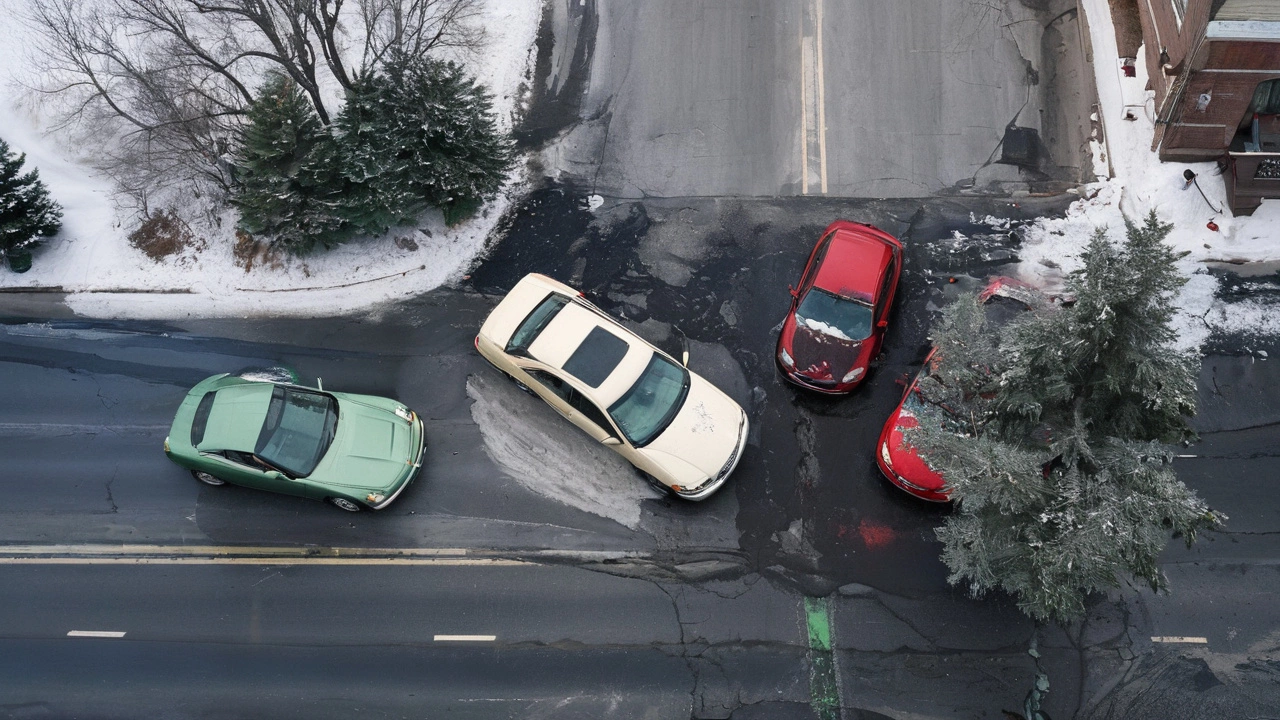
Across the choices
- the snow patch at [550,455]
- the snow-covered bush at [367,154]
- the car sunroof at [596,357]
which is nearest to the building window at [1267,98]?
the car sunroof at [596,357]

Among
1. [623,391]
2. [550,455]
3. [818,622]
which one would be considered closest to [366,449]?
[550,455]

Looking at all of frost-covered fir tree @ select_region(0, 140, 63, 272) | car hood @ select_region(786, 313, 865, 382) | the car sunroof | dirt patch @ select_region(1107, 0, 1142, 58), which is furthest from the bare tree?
dirt patch @ select_region(1107, 0, 1142, 58)

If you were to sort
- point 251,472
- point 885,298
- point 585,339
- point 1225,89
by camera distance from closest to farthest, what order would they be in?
1. point 251,472
2. point 585,339
3. point 885,298
4. point 1225,89

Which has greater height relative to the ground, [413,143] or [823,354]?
[413,143]

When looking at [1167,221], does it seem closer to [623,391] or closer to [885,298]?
[885,298]

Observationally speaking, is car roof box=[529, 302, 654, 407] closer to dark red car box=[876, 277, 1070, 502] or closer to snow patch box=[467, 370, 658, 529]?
snow patch box=[467, 370, 658, 529]

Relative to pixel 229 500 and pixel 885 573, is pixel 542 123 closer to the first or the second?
pixel 229 500

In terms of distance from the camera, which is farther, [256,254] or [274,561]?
[256,254]
